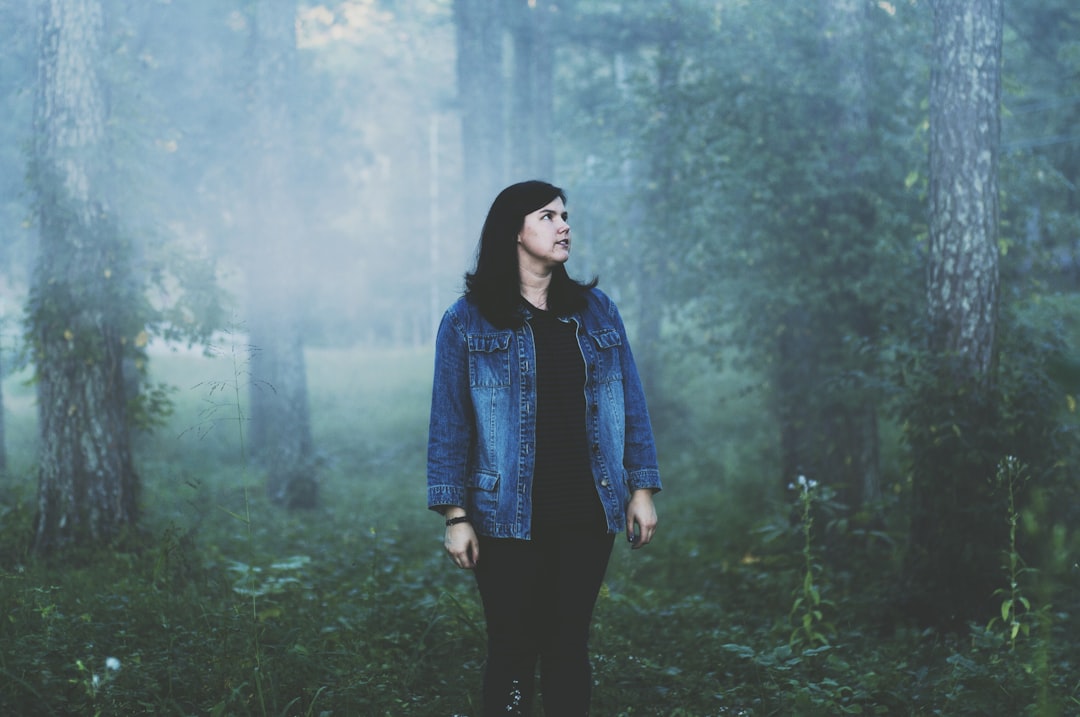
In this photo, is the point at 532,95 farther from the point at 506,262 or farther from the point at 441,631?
the point at 506,262

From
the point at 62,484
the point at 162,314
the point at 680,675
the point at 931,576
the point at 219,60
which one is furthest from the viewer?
the point at 219,60

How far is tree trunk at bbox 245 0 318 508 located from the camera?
13.2 metres

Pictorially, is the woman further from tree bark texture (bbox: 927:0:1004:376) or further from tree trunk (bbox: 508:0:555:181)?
tree trunk (bbox: 508:0:555:181)

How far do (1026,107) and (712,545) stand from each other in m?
16.1

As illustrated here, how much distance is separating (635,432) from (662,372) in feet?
49.9

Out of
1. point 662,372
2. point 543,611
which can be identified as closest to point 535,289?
point 543,611

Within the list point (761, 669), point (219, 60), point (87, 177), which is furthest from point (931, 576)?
point (219, 60)

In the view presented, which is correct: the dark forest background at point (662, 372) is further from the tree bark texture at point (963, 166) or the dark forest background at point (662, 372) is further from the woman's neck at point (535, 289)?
the woman's neck at point (535, 289)

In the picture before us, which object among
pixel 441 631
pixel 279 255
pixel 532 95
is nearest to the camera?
pixel 441 631

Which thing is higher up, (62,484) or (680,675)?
(62,484)

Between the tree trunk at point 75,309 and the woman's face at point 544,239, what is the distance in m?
5.27

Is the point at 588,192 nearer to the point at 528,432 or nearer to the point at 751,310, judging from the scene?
the point at 751,310

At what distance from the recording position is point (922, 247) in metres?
9.72

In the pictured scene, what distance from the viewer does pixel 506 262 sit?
148 inches
